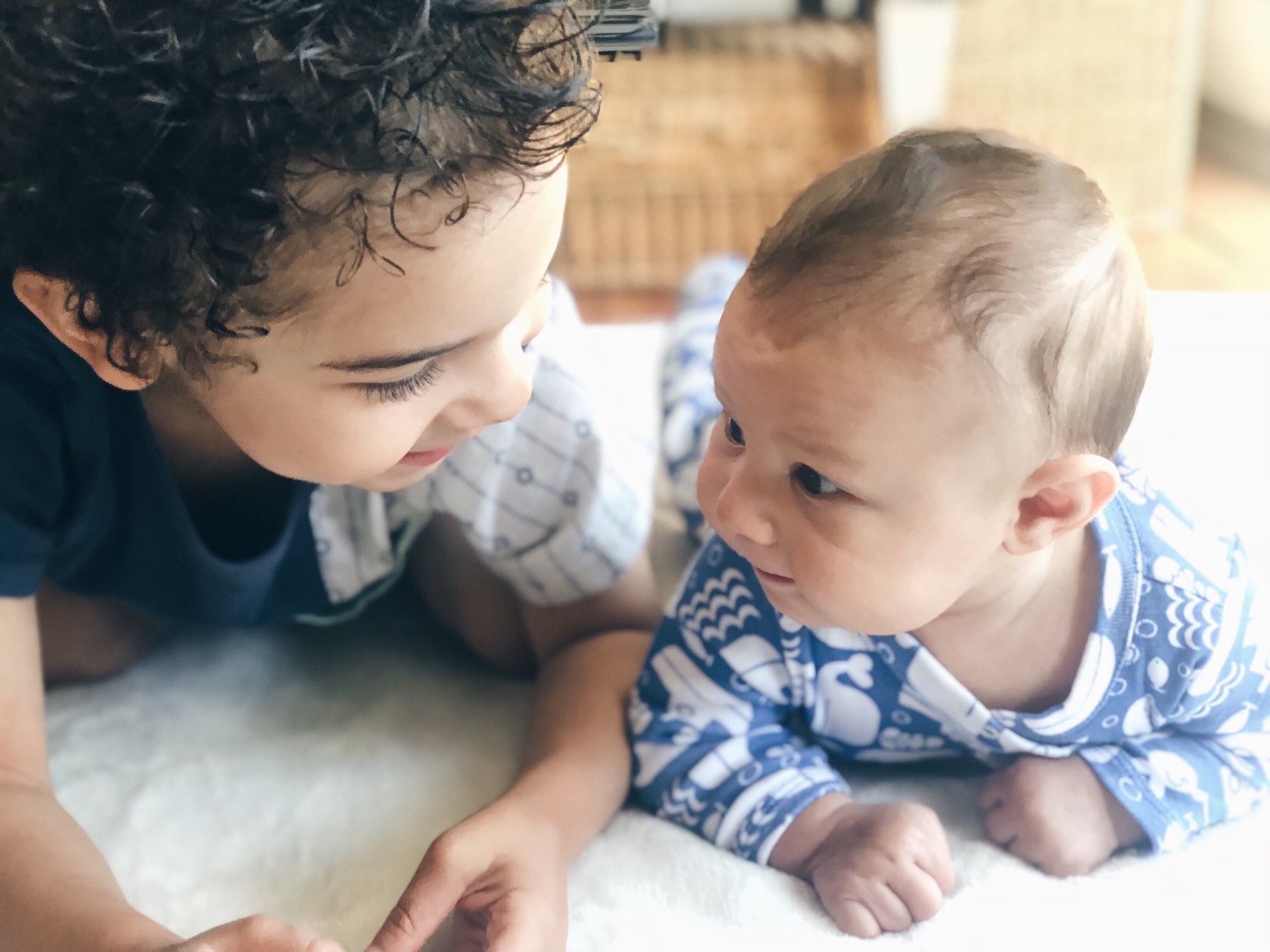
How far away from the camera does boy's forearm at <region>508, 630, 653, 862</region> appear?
620 mm

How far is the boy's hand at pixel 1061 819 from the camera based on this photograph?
596 mm

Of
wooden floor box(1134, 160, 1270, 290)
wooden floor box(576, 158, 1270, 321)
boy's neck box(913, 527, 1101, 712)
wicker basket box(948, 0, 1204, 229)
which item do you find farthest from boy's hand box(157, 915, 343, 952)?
wicker basket box(948, 0, 1204, 229)

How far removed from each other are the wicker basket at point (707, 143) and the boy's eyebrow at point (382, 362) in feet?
3.34

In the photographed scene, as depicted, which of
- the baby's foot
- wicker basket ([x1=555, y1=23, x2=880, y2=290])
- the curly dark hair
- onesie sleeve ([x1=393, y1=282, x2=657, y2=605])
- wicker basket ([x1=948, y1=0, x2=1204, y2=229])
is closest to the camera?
the curly dark hair

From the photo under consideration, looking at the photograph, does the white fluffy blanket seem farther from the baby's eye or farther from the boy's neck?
the baby's eye

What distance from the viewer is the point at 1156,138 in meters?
1.70

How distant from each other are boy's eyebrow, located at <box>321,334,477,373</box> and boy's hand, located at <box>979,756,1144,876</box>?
14.2 inches

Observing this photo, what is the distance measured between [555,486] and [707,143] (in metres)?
0.96

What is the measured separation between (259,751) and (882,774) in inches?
14.2

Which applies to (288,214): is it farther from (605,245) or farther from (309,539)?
(605,245)

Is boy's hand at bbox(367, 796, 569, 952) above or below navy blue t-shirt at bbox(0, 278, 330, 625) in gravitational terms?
below

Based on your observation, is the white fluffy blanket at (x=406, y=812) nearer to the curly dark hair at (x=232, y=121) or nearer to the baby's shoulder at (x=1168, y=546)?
the baby's shoulder at (x=1168, y=546)

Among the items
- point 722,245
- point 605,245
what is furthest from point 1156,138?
point 605,245

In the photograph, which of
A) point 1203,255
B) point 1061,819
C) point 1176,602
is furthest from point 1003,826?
point 1203,255
